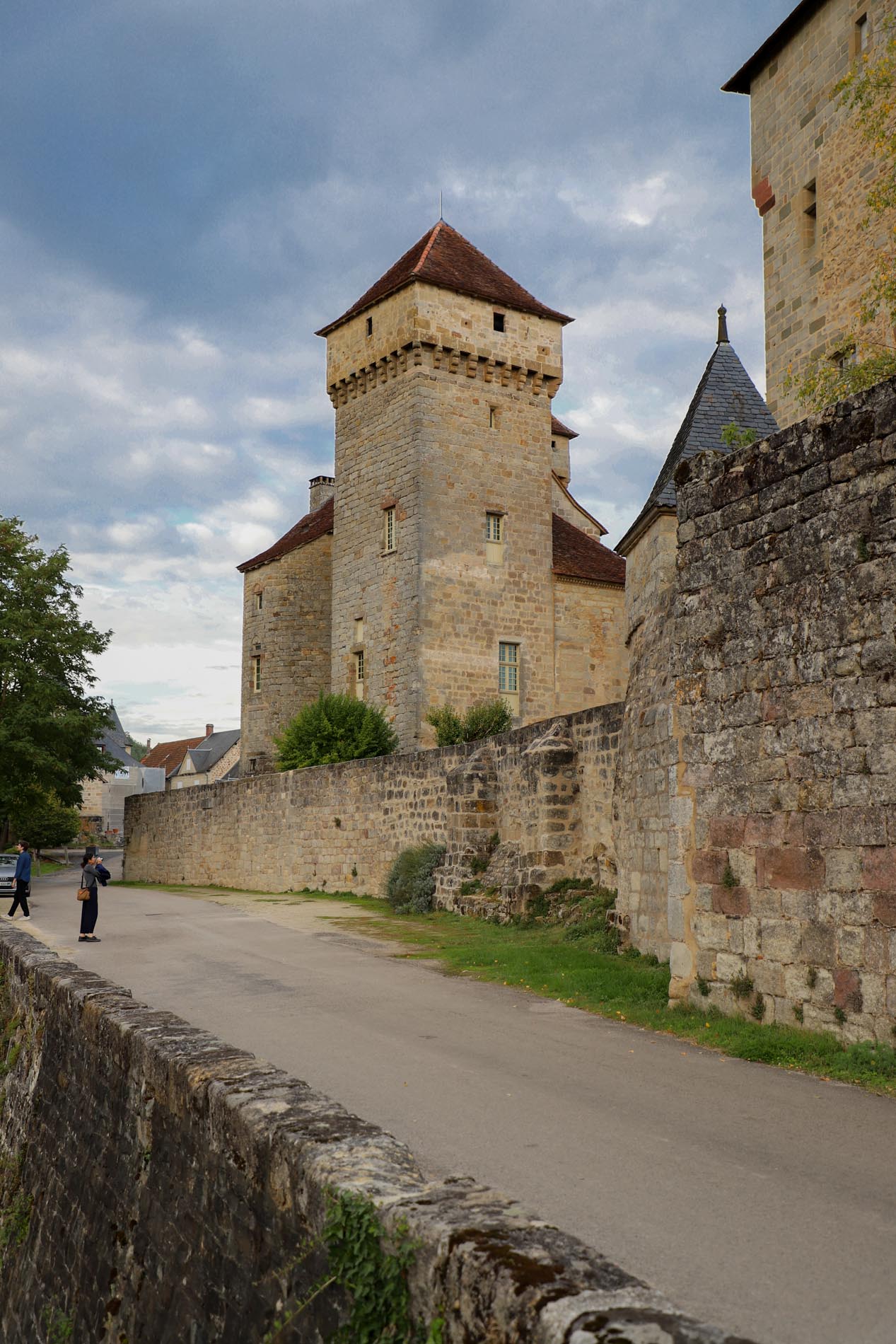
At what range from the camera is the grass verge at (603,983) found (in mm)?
6359

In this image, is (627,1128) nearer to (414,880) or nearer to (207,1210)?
(207,1210)

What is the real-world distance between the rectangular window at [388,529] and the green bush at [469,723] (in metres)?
5.19

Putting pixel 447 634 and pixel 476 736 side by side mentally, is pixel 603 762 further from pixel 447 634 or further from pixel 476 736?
pixel 447 634

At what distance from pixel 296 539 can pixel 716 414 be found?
2485 cm

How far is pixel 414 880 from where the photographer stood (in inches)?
699

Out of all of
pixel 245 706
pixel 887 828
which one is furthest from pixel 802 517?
pixel 245 706

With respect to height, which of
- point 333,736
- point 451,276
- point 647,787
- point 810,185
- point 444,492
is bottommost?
point 647,787

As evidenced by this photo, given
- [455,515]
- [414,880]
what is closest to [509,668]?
[455,515]

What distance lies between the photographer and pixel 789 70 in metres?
18.5

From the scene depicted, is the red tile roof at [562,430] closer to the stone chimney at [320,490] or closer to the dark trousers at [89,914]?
the stone chimney at [320,490]

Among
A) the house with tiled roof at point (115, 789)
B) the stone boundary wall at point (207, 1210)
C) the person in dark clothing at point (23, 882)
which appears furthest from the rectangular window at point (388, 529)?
the house with tiled roof at point (115, 789)

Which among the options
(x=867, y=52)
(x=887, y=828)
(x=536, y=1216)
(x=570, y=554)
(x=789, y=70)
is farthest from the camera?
(x=570, y=554)

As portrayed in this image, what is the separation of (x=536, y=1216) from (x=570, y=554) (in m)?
31.4

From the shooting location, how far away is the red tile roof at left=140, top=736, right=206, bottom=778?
9454cm
